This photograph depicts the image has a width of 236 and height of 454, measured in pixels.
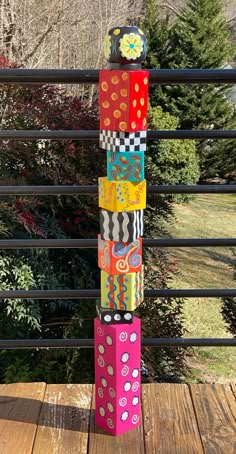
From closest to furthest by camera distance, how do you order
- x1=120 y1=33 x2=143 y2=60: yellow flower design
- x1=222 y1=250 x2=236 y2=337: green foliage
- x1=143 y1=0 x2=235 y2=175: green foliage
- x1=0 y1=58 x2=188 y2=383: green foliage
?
x1=120 y1=33 x2=143 y2=60: yellow flower design < x1=0 y1=58 x2=188 y2=383: green foliage < x1=222 y1=250 x2=236 y2=337: green foliage < x1=143 y1=0 x2=235 y2=175: green foliage

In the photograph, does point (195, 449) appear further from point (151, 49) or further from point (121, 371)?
point (151, 49)

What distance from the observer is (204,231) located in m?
8.12

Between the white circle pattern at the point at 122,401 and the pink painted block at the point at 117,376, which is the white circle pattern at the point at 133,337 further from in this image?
the white circle pattern at the point at 122,401

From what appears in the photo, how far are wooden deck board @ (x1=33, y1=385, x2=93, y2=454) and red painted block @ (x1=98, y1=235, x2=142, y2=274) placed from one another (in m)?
0.46

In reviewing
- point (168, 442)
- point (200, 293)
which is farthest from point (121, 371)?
point (200, 293)

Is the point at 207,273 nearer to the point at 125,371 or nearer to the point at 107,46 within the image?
the point at 125,371


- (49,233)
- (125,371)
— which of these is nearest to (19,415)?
(125,371)

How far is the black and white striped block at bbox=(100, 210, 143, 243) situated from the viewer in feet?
4.62

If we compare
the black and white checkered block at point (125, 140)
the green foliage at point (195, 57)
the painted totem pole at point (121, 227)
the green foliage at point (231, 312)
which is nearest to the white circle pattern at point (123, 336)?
the painted totem pole at point (121, 227)

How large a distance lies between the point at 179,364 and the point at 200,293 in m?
2.26

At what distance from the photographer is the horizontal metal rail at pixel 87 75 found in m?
1.54

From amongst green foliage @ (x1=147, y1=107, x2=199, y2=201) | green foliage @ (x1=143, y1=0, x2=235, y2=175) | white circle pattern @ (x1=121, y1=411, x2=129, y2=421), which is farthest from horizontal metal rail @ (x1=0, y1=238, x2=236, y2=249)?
green foliage @ (x1=143, y1=0, x2=235, y2=175)

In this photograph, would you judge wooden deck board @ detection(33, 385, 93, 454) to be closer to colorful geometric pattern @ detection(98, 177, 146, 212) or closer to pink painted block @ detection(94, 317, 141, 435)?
pink painted block @ detection(94, 317, 141, 435)

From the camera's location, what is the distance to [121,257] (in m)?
1.43
